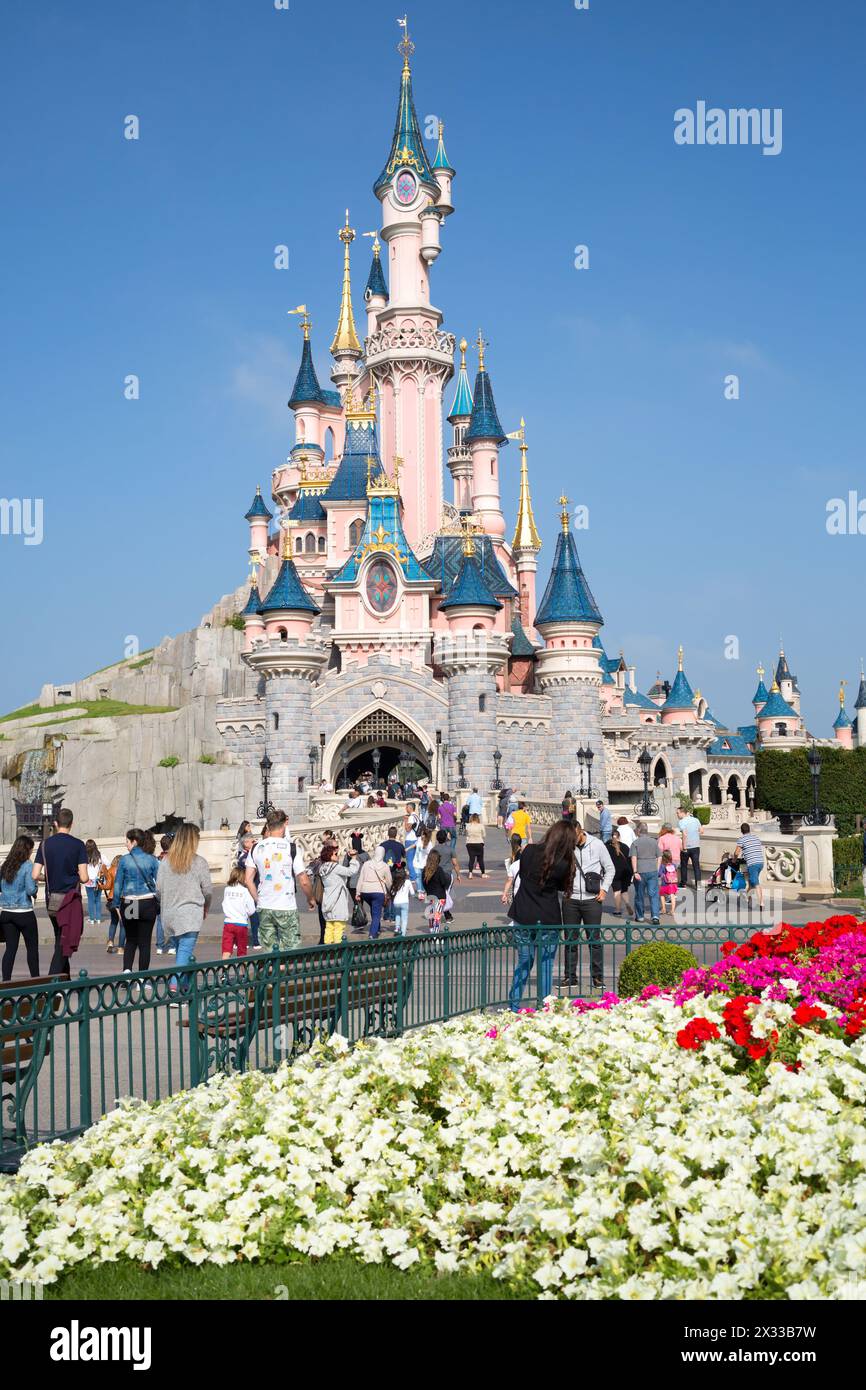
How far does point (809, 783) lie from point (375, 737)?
21.1 meters

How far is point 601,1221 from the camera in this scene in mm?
4086

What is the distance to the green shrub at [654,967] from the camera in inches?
341

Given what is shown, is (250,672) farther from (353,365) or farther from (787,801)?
(787,801)

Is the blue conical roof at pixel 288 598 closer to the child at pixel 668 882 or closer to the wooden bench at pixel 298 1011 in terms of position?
the child at pixel 668 882

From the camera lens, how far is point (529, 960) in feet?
30.4

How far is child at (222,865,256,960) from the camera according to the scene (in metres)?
9.96

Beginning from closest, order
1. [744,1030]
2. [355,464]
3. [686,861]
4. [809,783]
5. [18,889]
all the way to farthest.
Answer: [744,1030], [18,889], [686,861], [355,464], [809,783]

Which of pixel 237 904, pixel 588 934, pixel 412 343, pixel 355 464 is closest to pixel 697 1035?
pixel 588 934

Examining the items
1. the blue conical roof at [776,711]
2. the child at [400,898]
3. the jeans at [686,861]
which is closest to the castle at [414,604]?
the blue conical roof at [776,711]

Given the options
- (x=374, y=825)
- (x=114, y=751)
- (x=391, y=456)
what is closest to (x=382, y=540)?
(x=391, y=456)

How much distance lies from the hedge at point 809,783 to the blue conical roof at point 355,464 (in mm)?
22080

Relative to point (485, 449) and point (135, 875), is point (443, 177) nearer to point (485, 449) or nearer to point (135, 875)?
point (485, 449)

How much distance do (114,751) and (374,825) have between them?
18.5 metres
